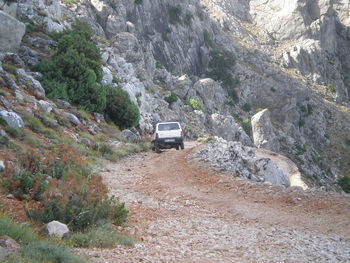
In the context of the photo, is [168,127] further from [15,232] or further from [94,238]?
[15,232]

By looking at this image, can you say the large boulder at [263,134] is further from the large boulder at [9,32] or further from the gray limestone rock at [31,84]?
the gray limestone rock at [31,84]

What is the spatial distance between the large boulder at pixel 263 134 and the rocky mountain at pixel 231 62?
0.15 meters

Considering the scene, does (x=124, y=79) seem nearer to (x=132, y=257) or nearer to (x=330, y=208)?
(x=330, y=208)

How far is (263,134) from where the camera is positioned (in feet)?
192

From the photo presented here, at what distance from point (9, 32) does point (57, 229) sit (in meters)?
19.5

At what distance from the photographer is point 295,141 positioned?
216ft

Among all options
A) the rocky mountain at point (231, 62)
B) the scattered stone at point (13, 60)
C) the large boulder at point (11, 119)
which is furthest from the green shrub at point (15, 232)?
the scattered stone at point (13, 60)

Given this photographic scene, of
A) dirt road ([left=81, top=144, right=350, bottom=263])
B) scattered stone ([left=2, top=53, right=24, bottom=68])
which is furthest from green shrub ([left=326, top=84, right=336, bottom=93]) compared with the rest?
dirt road ([left=81, top=144, right=350, bottom=263])

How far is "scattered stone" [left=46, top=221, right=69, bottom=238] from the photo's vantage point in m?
6.27

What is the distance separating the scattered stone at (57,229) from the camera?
20.6ft

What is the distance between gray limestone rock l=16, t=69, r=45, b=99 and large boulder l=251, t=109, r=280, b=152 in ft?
140

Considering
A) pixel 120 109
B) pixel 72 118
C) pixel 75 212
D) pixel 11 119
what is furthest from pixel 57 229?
pixel 120 109

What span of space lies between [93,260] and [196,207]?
5126 millimetres

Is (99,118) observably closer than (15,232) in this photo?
No
